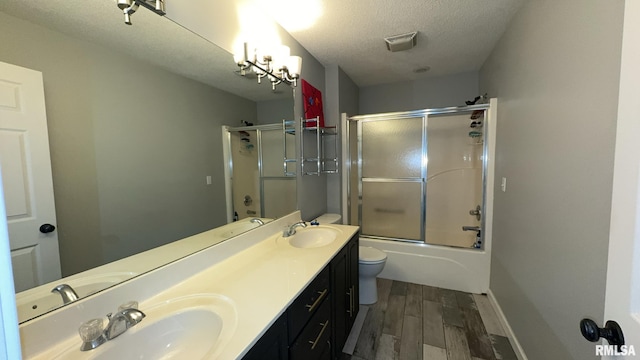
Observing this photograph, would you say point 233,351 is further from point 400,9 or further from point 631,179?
point 400,9

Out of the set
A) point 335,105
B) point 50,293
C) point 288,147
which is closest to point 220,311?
point 50,293

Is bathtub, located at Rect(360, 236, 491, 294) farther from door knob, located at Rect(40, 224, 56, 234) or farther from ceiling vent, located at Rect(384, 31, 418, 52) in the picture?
door knob, located at Rect(40, 224, 56, 234)

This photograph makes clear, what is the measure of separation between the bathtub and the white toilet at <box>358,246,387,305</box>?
1.65 feet

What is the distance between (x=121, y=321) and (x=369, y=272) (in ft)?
6.12

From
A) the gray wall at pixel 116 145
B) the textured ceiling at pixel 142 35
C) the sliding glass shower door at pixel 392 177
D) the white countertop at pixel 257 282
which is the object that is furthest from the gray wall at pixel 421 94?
the gray wall at pixel 116 145

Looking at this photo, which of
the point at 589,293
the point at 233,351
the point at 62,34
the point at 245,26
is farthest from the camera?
the point at 245,26

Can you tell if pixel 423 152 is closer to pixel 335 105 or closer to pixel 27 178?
pixel 335 105

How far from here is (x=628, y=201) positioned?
541 mm

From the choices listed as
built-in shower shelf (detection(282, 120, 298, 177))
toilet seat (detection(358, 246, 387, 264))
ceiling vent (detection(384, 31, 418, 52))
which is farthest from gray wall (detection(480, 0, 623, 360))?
built-in shower shelf (detection(282, 120, 298, 177))

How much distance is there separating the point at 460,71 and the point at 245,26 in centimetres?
272

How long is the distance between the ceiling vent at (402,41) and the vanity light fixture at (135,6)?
178cm

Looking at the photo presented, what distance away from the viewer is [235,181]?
1.53 metres

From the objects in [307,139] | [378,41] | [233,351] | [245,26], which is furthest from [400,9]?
[233,351]

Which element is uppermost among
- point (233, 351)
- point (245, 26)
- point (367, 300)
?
point (245, 26)
